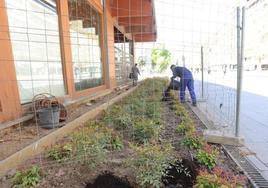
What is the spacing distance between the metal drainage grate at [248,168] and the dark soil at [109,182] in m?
1.14

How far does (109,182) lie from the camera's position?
2133 millimetres

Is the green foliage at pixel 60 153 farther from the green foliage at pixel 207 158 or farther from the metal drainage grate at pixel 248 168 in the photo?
the metal drainage grate at pixel 248 168

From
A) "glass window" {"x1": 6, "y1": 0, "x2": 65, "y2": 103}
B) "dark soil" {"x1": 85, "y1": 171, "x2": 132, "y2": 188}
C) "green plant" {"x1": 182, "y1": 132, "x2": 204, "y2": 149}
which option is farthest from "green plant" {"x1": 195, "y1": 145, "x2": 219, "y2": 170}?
"glass window" {"x1": 6, "y1": 0, "x2": 65, "y2": 103}

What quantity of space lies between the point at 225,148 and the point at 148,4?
649 cm

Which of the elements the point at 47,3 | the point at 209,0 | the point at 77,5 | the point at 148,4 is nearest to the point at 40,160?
the point at 209,0

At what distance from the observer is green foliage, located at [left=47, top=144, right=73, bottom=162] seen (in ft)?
7.72

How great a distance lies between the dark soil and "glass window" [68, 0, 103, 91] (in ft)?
10.6

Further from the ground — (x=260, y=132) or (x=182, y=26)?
(x=182, y=26)

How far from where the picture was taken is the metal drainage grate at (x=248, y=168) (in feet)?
6.61

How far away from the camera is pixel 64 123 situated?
136 inches

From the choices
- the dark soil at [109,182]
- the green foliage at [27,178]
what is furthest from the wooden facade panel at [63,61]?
the dark soil at [109,182]

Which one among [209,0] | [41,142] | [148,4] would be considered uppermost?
[148,4]

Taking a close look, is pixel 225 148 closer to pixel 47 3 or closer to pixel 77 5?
pixel 47 3

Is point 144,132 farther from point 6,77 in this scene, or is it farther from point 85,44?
point 85,44
